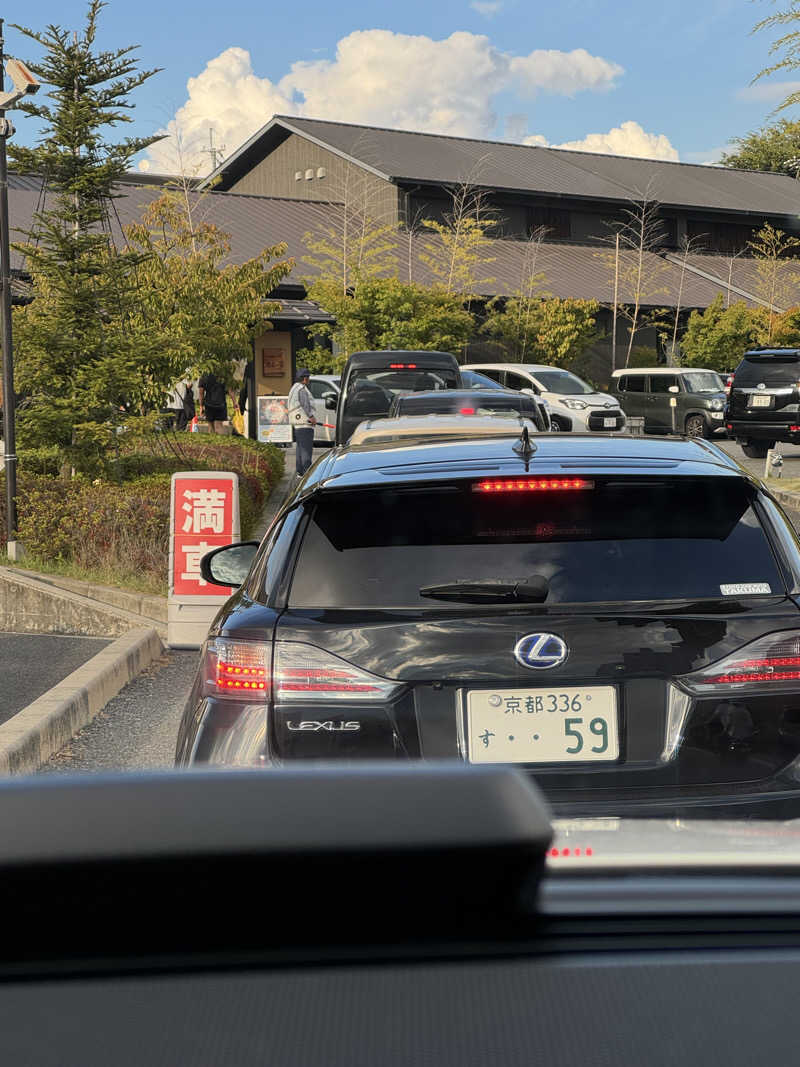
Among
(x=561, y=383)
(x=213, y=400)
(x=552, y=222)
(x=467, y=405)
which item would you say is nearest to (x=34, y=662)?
(x=467, y=405)

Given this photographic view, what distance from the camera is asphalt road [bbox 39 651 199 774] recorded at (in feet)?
22.6

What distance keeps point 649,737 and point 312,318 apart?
3508 cm

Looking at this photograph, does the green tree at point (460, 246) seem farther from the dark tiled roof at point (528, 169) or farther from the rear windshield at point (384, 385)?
the rear windshield at point (384, 385)

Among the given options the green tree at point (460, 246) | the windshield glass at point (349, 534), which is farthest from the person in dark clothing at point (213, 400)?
the green tree at point (460, 246)

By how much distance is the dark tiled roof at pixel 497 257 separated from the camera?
141ft

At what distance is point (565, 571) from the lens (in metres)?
3.38

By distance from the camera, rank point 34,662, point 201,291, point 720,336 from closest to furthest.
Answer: point 34,662, point 201,291, point 720,336

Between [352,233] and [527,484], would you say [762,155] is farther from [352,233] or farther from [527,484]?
[527,484]

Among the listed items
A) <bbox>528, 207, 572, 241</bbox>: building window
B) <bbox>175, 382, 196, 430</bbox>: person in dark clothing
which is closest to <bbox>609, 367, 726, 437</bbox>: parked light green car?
<bbox>175, 382, 196, 430</bbox>: person in dark clothing

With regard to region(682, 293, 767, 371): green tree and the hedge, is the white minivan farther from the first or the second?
the hedge

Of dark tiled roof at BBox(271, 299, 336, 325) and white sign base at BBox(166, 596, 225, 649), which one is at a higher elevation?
dark tiled roof at BBox(271, 299, 336, 325)

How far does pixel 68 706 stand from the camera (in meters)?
7.29

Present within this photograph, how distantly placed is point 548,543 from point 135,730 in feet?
15.3

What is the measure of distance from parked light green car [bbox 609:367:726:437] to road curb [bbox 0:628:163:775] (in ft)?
82.8
